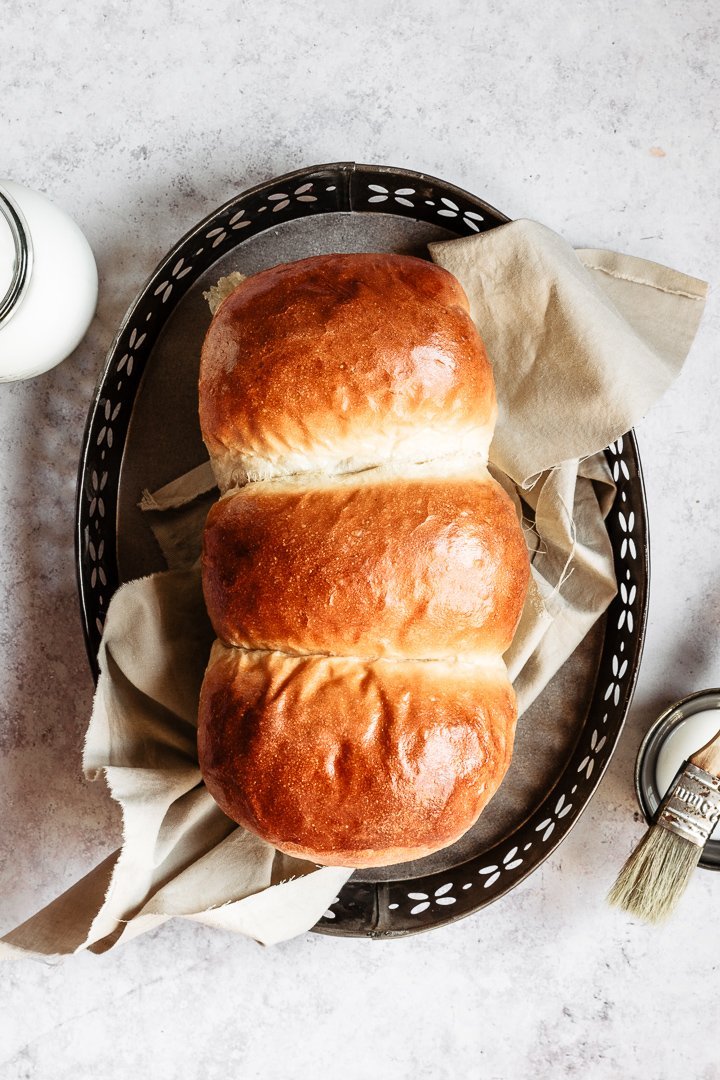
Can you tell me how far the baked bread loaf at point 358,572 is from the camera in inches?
39.8

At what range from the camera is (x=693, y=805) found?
1.29 m

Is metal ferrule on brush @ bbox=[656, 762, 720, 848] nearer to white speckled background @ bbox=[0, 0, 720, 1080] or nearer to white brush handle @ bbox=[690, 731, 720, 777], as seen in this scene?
white brush handle @ bbox=[690, 731, 720, 777]

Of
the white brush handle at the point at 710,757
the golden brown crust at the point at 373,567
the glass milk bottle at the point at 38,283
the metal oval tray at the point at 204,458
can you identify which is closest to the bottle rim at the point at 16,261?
the glass milk bottle at the point at 38,283

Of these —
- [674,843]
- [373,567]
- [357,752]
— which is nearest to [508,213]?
[373,567]

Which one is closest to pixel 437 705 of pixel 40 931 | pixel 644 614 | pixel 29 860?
pixel 644 614

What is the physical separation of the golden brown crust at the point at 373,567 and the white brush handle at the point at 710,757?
0.43 metres

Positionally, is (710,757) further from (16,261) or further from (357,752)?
(16,261)

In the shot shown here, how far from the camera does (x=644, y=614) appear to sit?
49.9 inches

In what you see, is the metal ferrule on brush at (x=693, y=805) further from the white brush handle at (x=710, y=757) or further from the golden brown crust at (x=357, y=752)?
the golden brown crust at (x=357, y=752)

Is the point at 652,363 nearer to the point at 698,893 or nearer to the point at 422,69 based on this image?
the point at 422,69

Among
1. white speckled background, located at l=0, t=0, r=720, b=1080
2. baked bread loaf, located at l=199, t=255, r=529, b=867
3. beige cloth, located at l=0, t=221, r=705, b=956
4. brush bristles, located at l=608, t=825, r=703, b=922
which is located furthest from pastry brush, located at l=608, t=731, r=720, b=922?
baked bread loaf, located at l=199, t=255, r=529, b=867

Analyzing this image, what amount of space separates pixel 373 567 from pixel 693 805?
2.20 feet

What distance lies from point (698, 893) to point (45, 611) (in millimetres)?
1186

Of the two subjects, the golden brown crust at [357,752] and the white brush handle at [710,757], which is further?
the white brush handle at [710,757]
